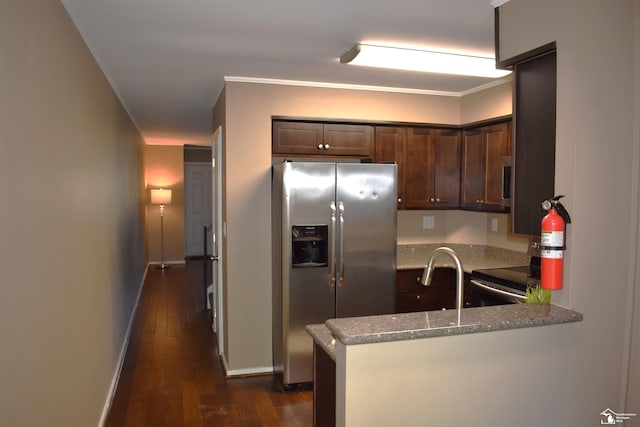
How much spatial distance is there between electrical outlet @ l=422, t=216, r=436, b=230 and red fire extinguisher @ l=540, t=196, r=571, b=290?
2.99 metres

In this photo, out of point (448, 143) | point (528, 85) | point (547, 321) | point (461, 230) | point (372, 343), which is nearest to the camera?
point (372, 343)

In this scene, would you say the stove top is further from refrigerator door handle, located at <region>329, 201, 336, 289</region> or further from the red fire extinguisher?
the red fire extinguisher

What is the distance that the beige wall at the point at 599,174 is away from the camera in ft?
6.56

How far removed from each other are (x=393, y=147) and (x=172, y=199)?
22.1 ft

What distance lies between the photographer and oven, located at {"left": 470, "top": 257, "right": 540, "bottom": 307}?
3.31 meters

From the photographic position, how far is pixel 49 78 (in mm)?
2098

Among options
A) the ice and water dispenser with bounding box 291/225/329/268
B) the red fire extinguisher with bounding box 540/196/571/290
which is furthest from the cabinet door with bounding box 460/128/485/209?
the red fire extinguisher with bounding box 540/196/571/290

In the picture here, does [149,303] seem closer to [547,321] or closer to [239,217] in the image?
[239,217]

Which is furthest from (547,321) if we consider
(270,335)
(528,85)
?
(270,335)

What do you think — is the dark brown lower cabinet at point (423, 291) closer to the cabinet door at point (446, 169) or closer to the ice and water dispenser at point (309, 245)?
the cabinet door at point (446, 169)

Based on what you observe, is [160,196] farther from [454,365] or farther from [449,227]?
[454,365]

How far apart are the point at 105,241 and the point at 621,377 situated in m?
3.40

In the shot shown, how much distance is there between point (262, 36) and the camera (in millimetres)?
2914

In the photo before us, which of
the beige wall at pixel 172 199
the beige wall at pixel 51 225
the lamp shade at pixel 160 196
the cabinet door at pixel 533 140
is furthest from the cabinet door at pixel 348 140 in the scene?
the beige wall at pixel 172 199
